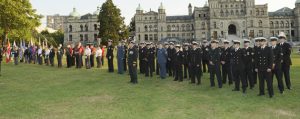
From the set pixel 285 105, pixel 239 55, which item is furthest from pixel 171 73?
pixel 285 105

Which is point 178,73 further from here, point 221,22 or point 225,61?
point 221,22

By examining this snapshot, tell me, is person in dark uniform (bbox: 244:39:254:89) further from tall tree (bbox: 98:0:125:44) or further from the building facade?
the building facade

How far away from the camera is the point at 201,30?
102 m

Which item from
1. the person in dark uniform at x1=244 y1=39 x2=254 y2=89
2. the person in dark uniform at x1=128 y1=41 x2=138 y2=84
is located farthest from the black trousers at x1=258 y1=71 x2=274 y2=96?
the person in dark uniform at x1=128 y1=41 x2=138 y2=84

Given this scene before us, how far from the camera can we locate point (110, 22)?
63.1 metres

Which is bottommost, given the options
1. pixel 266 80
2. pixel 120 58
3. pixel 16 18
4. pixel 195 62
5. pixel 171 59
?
pixel 266 80

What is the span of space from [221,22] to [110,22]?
43.6 meters

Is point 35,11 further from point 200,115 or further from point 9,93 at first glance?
point 200,115

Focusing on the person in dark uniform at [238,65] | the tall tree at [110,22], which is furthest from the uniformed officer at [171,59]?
the tall tree at [110,22]

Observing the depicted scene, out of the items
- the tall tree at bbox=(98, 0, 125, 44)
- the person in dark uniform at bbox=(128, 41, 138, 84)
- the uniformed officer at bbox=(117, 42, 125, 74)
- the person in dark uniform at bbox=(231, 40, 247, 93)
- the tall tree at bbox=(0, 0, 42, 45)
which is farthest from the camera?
the tall tree at bbox=(98, 0, 125, 44)

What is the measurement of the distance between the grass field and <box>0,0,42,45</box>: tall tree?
19795 millimetres

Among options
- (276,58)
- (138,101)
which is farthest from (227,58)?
(138,101)

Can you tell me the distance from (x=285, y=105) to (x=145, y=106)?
455 cm

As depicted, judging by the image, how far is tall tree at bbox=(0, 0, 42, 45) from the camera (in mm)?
35875
